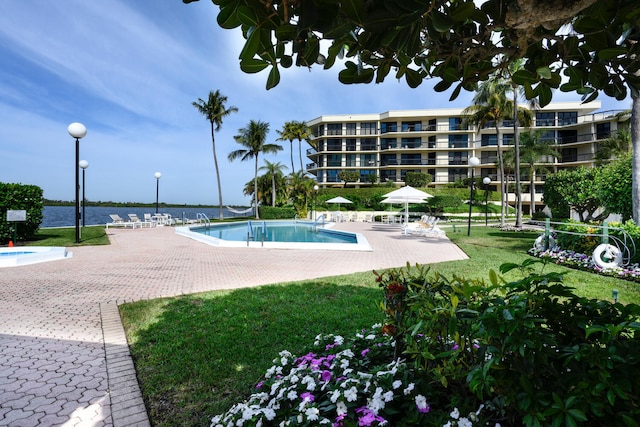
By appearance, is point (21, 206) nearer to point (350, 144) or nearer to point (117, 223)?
point (117, 223)

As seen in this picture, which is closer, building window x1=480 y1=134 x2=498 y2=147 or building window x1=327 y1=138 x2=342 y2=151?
building window x1=480 y1=134 x2=498 y2=147

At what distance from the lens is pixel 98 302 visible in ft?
19.6

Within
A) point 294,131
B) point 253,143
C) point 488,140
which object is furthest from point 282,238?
point 488,140

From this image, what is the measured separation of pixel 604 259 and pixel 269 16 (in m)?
10.2

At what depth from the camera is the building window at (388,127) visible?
2001 inches

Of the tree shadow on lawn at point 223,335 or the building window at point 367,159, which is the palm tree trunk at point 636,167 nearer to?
the tree shadow on lawn at point 223,335

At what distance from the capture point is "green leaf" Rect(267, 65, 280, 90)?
1.53 m

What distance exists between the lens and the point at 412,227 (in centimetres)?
1881

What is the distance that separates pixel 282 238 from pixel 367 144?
118 ft

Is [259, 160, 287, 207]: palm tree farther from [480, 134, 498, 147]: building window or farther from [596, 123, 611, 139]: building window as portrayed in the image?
[596, 123, 611, 139]: building window

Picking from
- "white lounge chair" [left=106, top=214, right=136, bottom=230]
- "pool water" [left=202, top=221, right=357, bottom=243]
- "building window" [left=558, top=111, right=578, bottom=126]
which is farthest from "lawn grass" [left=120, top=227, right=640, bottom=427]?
"building window" [left=558, top=111, right=578, bottom=126]

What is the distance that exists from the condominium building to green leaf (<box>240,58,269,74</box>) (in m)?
45.6

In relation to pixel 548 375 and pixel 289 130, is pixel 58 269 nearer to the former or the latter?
pixel 548 375

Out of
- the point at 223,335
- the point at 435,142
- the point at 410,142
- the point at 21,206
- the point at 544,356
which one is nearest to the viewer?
the point at 544,356
